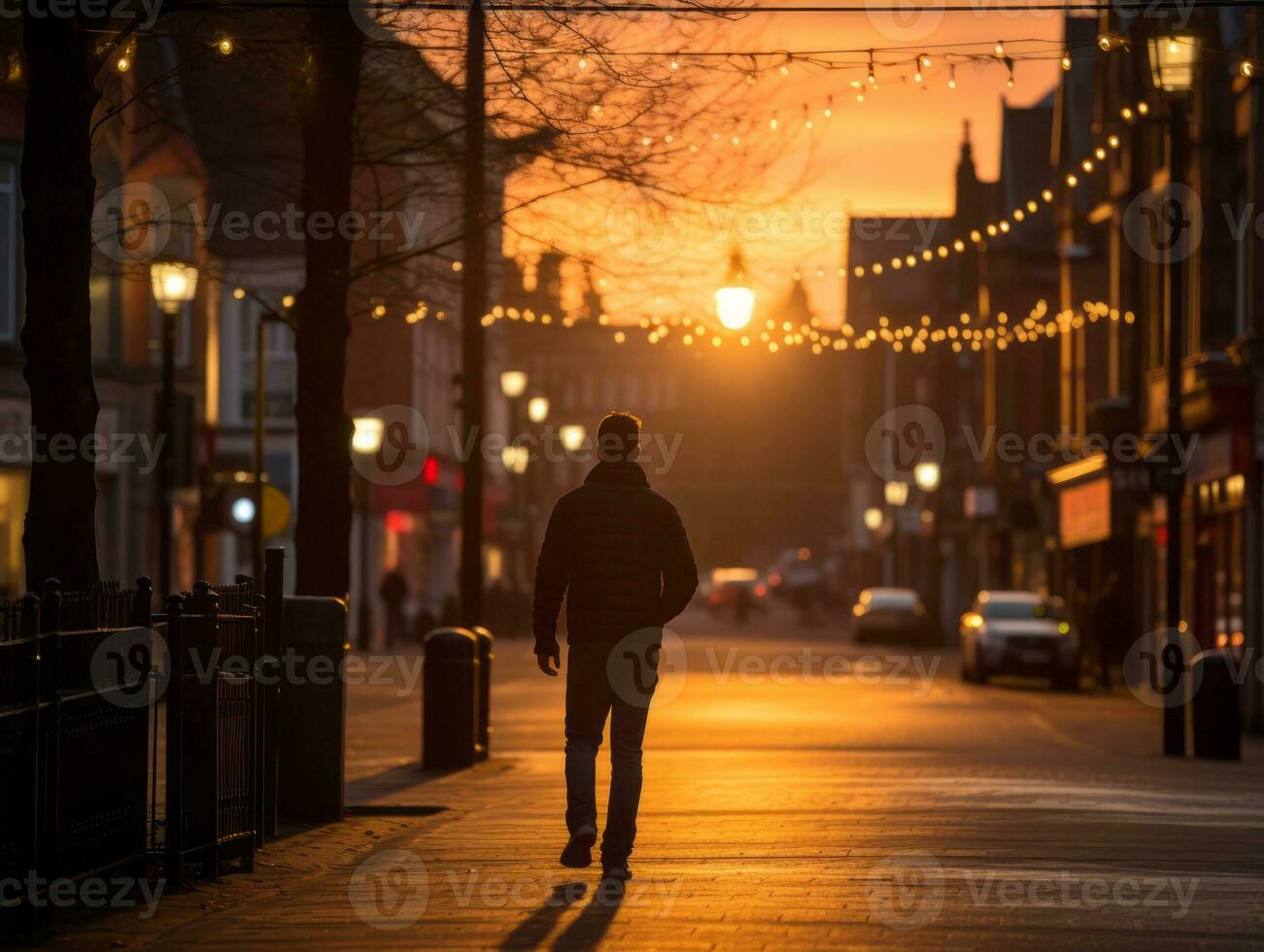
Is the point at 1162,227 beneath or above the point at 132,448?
above

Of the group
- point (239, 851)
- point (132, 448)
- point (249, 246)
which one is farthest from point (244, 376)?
point (239, 851)

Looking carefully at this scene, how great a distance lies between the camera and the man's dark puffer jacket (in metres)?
10.6

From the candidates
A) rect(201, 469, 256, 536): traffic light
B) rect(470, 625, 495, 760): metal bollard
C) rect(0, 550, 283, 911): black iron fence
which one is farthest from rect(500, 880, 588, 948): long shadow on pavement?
rect(201, 469, 256, 536): traffic light

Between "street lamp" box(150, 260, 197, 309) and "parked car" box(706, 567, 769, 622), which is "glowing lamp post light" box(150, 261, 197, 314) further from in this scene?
"parked car" box(706, 567, 769, 622)

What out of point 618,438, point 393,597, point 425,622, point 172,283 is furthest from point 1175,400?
point 425,622

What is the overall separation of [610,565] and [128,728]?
2.15 meters

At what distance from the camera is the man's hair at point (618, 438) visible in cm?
1091

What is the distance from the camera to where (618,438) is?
10.9 metres

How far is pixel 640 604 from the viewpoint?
420 inches

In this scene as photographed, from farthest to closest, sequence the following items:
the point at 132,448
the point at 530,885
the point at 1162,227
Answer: the point at 132,448 → the point at 1162,227 → the point at 530,885

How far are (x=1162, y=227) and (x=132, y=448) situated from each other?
16714 mm

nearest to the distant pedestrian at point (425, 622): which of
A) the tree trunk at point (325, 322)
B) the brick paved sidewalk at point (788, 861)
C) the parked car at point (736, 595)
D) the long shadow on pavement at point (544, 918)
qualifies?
the parked car at point (736, 595)

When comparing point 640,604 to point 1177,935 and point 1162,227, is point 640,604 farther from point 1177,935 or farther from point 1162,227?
point 1162,227

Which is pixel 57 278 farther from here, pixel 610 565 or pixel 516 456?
pixel 516 456
